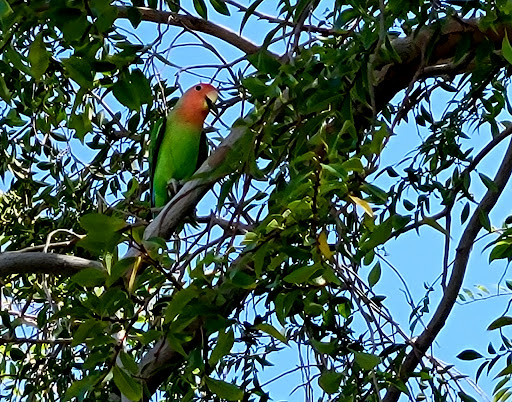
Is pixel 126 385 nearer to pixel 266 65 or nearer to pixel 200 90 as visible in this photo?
pixel 266 65

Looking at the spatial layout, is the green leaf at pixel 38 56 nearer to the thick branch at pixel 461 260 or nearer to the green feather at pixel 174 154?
the thick branch at pixel 461 260

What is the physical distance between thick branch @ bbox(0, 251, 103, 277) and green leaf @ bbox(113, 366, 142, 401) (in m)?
0.78

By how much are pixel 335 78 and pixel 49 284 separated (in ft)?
4.64

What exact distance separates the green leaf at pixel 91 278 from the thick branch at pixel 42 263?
747 mm

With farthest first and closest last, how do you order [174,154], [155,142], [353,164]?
1. [174,154]
2. [155,142]
3. [353,164]

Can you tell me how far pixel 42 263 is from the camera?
190cm

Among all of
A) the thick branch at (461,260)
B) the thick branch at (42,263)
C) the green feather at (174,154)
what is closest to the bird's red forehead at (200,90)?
the green feather at (174,154)

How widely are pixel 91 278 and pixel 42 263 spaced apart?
0.79 m

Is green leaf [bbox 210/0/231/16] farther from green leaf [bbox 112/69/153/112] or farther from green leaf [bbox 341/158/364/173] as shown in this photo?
green leaf [bbox 341/158/364/173]

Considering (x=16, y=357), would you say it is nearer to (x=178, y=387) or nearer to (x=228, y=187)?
(x=178, y=387)

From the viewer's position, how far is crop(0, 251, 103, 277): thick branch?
1888 millimetres

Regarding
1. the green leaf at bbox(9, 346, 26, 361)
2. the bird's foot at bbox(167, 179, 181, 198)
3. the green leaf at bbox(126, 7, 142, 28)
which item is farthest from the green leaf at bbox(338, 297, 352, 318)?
the bird's foot at bbox(167, 179, 181, 198)

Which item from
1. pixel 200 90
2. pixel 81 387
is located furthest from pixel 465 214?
pixel 200 90

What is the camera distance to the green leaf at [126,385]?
112 centimetres
